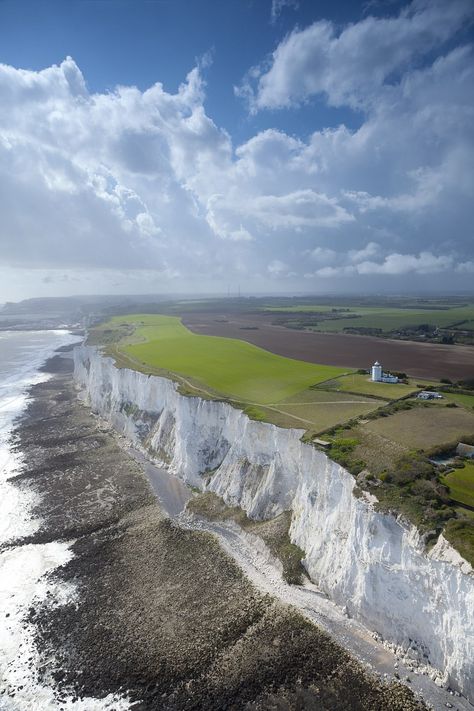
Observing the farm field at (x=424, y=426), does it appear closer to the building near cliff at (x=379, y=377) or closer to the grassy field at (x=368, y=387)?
the grassy field at (x=368, y=387)

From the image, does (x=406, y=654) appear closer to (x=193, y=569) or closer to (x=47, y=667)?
(x=193, y=569)

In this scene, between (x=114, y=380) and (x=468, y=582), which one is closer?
(x=468, y=582)

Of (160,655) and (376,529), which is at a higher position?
(376,529)

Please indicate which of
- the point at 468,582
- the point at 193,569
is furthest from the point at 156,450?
the point at 468,582

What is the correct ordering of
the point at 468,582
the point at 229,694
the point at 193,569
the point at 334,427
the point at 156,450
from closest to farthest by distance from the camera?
the point at 468,582 → the point at 229,694 → the point at 193,569 → the point at 334,427 → the point at 156,450

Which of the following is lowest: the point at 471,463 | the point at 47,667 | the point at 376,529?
the point at 47,667

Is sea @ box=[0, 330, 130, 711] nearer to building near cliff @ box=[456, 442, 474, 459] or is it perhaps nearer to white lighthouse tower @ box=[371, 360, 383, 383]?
building near cliff @ box=[456, 442, 474, 459]

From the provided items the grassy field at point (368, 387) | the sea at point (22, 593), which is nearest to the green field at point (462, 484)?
the grassy field at point (368, 387)

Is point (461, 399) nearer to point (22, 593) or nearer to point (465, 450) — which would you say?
point (465, 450)
